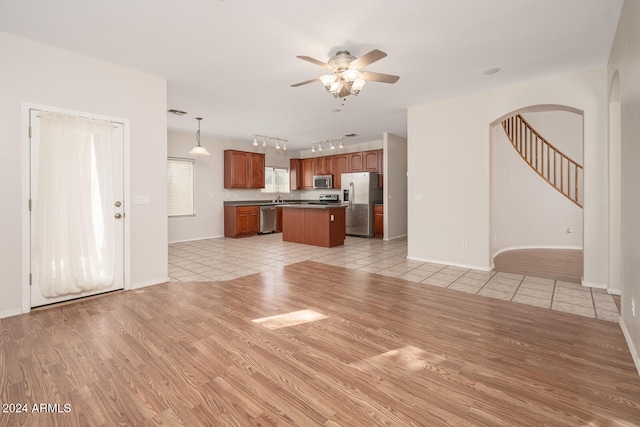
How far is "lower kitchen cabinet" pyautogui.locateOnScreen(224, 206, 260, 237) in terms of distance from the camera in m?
8.12

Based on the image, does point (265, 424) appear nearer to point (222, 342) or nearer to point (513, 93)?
point (222, 342)

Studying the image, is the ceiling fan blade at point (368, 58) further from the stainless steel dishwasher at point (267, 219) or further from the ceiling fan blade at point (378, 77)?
the stainless steel dishwasher at point (267, 219)

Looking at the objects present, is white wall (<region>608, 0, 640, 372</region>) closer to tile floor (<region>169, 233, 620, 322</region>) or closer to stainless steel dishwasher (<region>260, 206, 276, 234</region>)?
tile floor (<region>169, 233, 620, 322</region>)

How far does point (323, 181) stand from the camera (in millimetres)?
9367

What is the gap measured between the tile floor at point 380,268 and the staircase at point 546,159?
331 cm

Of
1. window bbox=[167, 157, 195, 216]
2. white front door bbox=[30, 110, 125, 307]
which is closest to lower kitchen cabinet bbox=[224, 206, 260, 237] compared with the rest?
window bbox=[167, 157, 195, 216]

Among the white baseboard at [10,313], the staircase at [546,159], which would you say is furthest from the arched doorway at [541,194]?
the white baseboard at [10,313]

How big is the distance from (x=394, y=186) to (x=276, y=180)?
4153mm

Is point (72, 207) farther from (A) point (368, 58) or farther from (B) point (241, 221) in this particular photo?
(B) point (241, 221)

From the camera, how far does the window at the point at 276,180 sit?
9697mm

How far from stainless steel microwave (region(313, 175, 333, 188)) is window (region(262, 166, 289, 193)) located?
122 centimetres

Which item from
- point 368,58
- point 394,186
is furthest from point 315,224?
point 368,58

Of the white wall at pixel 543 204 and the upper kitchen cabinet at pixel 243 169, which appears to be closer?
the white wall at pixel 543 204

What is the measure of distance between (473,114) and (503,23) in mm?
2018
